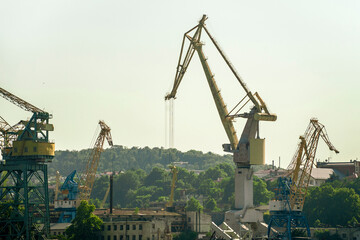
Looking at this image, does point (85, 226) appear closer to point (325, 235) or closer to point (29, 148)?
point (29, 148)

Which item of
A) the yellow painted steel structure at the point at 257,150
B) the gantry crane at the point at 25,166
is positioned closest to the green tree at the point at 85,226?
the gantry crane at the point at 25,166

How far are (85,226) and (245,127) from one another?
3038cm

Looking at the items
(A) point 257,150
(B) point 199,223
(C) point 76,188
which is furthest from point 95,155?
(A) point 257,150

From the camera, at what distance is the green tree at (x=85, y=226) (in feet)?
475

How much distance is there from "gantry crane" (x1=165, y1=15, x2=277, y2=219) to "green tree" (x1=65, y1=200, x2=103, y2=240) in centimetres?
2357

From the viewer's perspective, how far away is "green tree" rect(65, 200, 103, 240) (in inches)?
5704

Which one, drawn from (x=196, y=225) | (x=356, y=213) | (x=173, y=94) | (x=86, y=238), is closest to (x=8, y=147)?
(x=86, y=238)

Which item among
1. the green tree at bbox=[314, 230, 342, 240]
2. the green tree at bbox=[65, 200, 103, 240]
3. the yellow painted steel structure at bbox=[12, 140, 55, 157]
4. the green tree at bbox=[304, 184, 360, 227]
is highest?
the yellow painted steel structure at bbox=[12, 140, 55, 157]

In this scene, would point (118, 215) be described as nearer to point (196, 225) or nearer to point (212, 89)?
point (196, 225)

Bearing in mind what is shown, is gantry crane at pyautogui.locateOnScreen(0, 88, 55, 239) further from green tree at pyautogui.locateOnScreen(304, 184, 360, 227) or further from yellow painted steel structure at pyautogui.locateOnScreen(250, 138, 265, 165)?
green tree at pyautogui.locateOnScreen(304, 184, 360, 227)

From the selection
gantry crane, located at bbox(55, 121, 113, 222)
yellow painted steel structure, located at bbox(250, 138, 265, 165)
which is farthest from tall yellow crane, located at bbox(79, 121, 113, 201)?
yellow painted steel structure, located at bbox(250, 138, 265, 165)

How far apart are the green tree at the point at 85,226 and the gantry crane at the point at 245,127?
23573mm

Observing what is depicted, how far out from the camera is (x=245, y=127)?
146000 mm

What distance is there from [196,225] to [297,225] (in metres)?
21.6
